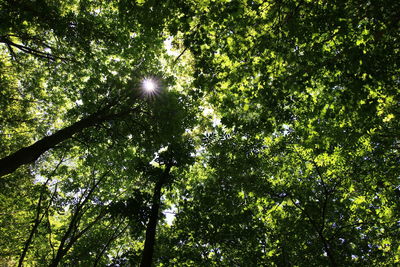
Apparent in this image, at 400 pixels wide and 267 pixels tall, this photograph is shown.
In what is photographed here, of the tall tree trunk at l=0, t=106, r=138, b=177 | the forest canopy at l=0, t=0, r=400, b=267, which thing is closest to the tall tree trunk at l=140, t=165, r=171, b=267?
the forest canopy at l=0, t=0, r=400, b=267

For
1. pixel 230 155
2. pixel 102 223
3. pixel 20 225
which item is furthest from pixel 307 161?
pixel 20 225

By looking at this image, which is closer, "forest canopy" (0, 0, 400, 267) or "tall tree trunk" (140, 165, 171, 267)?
"forest canopy" (0, 0, 400, 267)

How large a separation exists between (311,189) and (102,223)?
16.1m

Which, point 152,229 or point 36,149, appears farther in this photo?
point 152,229

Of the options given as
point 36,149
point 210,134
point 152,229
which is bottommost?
point 152,229

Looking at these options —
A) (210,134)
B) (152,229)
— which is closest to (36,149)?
(152,229)

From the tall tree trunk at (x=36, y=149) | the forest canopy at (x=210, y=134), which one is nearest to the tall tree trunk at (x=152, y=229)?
the forest canopy at (x=210, y=134)

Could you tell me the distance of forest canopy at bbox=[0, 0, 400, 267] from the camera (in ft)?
24.7

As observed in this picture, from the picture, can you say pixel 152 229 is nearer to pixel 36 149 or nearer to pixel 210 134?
Result: pixel 210 134

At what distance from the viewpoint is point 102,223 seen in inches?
711

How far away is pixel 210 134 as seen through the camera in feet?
38.7

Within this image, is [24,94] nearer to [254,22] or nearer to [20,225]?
[20,225]

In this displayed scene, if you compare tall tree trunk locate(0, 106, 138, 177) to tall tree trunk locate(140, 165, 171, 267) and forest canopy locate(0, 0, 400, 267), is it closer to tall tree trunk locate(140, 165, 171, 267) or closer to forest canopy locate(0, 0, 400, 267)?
forest canopy locate(0, 0, 400, 267)

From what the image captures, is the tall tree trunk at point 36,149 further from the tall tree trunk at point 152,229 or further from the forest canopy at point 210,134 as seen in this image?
the tall tree trunk at point 152,229
